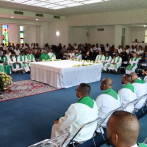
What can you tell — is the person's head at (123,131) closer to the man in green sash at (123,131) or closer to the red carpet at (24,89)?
the man in green sash at (123,131)

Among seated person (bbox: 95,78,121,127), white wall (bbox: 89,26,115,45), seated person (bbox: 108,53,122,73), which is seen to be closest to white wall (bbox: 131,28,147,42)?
white wall (bbox: 89,26,115,45)

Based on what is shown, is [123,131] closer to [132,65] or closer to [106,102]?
[106,102]

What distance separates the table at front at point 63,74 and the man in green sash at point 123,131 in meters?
5.96

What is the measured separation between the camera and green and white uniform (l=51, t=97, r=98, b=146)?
2.58m

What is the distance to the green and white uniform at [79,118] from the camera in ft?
8.45

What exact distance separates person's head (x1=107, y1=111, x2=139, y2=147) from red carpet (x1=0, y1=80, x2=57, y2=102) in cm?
513

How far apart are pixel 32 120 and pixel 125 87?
88.3 inches

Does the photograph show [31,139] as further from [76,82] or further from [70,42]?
[70,42]

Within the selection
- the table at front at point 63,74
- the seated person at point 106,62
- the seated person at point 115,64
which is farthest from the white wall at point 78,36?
the table at front at point 63,74

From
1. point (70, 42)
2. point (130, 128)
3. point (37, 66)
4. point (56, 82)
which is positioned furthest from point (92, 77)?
point (70, 42)

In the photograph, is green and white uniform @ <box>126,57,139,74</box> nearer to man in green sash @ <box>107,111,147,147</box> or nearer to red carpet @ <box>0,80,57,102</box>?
red carpet @ <box>0,80,57,102</box>

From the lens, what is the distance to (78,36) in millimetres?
17812

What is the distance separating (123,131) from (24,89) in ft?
20.6

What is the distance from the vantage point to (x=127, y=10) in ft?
40.4
